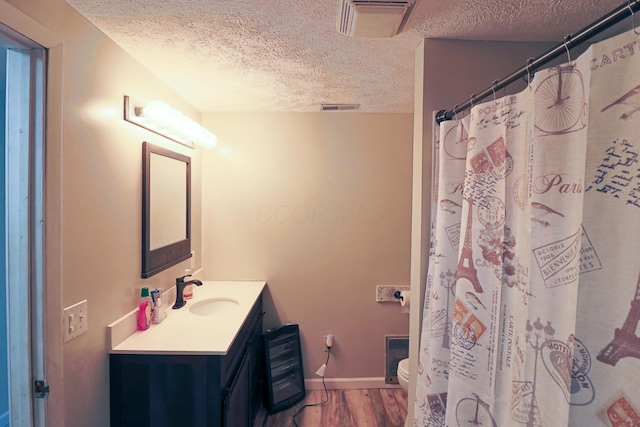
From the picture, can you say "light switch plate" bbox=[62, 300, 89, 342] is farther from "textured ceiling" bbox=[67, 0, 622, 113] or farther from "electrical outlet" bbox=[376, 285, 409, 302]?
"electrical outlet" bbox=[376, 285, 409, 302]

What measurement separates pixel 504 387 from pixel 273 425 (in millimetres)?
1682

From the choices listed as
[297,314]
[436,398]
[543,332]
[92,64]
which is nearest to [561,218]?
[543,332]

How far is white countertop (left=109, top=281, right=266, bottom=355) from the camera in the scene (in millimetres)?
1233

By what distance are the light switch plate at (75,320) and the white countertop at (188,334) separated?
0.76 feet

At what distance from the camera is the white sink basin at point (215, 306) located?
1.87m

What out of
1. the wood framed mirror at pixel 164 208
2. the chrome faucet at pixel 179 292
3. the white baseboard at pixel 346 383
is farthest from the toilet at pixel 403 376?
the wood framed mirror at pixel 164 208

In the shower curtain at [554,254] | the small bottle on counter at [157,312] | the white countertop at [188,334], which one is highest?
the shower curtain at [554,254]

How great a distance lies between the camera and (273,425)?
192 cm

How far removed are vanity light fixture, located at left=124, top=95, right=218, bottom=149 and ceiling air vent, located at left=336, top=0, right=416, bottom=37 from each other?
3.26 feet

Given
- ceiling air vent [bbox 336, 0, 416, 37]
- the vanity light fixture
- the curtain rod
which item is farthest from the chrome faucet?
the curtain rod

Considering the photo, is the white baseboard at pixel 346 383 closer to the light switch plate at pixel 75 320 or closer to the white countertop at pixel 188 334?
the white countertop at pixel 188 334

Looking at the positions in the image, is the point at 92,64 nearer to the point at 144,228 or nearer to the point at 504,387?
the point at 144,228

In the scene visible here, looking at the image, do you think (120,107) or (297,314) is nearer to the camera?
(120,107)

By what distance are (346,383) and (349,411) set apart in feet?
0.81
